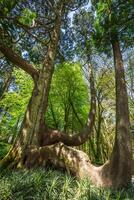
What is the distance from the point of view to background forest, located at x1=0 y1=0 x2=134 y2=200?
590 centimetres

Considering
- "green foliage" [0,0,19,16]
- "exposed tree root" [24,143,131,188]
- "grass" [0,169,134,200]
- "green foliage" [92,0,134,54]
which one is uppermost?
"green foliage" [92,0,134,54]

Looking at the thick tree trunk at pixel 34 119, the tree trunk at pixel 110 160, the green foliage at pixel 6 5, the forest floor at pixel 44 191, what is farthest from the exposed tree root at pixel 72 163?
the green foliage at pixel 6 5

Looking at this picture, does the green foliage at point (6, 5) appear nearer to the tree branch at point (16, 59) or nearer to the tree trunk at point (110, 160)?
the tree branch at point (16, 59)

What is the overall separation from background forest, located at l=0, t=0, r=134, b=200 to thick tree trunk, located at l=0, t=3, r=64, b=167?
39 millimetres

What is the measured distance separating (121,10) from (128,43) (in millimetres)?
1475

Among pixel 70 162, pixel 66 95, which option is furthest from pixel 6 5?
pixel 66 95

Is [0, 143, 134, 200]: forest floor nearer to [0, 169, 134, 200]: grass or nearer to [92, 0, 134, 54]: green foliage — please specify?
[0, 169, 134, 200]: grass

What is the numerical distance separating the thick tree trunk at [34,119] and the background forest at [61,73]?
0.13 feet

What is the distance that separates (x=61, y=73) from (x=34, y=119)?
28.2 feet

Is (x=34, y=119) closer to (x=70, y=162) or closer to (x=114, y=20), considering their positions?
(x=70, y=162)

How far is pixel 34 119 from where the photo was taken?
9.17 m

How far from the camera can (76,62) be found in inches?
676

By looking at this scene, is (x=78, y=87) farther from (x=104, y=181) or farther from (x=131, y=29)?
(x=104, y=181)

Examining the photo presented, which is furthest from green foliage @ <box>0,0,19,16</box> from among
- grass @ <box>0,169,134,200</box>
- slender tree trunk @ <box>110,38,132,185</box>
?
grass @ <box>0,169,134,200</box>
